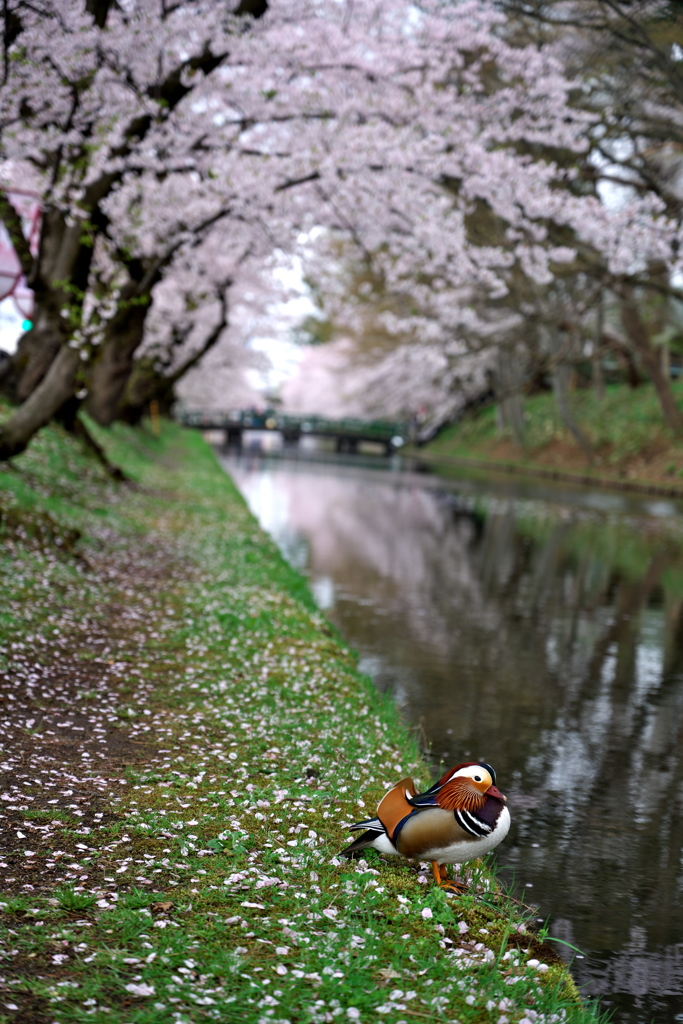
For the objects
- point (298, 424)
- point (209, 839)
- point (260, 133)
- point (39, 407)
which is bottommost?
point (209, 839)

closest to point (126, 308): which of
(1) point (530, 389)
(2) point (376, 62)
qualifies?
(2) point (376, 62)

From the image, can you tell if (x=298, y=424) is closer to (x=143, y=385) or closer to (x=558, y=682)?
(x=143, y=385)

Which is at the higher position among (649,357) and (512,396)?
(649,357)

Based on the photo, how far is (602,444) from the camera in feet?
165

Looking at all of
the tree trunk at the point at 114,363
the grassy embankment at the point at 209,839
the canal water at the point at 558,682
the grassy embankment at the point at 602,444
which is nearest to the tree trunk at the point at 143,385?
the tree trunk at the point at 114,363

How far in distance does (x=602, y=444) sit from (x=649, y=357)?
1124 centimetres

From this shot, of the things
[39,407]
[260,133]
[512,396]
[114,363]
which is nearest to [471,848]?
[39,407]

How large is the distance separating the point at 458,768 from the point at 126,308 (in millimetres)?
16113

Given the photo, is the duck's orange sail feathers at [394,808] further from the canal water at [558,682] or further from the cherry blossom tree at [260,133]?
the cherry blossom tree at [260,133]

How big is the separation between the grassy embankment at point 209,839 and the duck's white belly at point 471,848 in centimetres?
18

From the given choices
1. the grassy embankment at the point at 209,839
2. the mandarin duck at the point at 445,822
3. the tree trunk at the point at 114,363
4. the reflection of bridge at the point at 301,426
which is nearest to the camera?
the grassy embankment at the point at 209,839

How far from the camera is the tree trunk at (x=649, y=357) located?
120ft

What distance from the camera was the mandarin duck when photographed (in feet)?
15.3

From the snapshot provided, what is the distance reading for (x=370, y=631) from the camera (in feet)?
41.3
